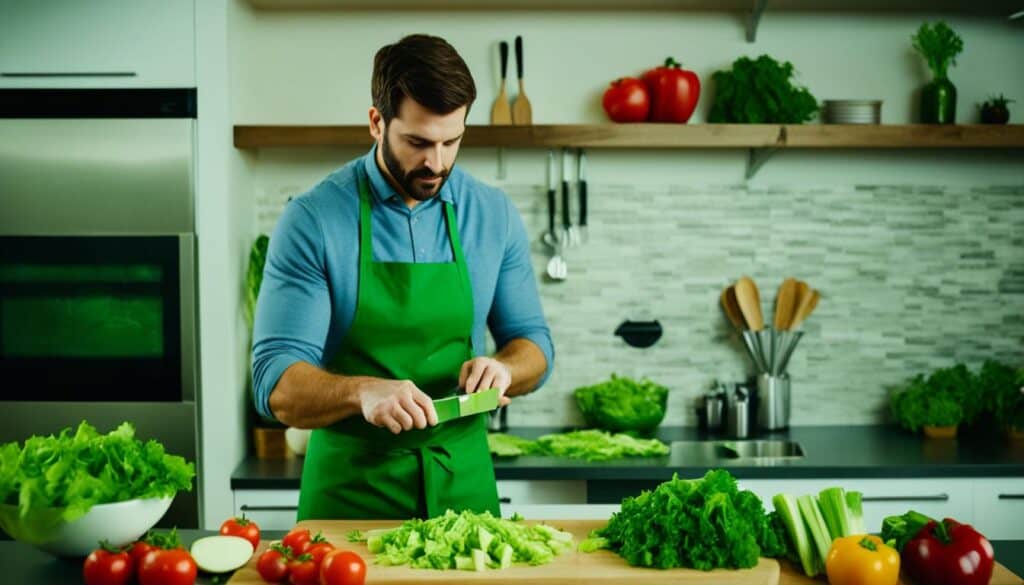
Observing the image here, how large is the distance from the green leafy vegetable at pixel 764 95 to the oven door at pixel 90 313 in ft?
6.43

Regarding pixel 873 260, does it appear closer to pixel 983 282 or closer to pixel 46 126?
pixel 983 282

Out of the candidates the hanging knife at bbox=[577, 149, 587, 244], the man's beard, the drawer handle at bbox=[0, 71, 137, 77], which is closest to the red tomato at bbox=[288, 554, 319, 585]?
the man's beard

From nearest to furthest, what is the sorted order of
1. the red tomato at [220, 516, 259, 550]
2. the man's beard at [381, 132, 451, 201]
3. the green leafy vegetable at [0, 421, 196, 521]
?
the green leafy vegetable at [0, 421, 196, 521] → the red tomato at [220, 516, 259, 550] → the man's beard at [381, 132, 451, 201]

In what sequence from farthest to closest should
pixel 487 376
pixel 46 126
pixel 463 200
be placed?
pixel 46 126 → pixel 463 200 → pixel 487 376

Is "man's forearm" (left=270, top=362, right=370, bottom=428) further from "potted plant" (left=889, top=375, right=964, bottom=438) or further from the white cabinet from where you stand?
"potted plant" (left=889, top=375, right=964, bottom=438)

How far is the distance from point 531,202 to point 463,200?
1499mm

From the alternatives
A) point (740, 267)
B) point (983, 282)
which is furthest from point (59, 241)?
point (983, 282)

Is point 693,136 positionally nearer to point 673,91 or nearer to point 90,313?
point 673,91

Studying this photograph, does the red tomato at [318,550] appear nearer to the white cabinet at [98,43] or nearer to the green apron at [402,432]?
the green apron at [402,432]

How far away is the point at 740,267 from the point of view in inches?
161

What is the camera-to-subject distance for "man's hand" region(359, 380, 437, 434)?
2055 millimetres

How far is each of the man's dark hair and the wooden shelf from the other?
1444 millimetres

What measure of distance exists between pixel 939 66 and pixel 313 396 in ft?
9.08

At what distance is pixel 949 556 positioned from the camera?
6.14 feet
